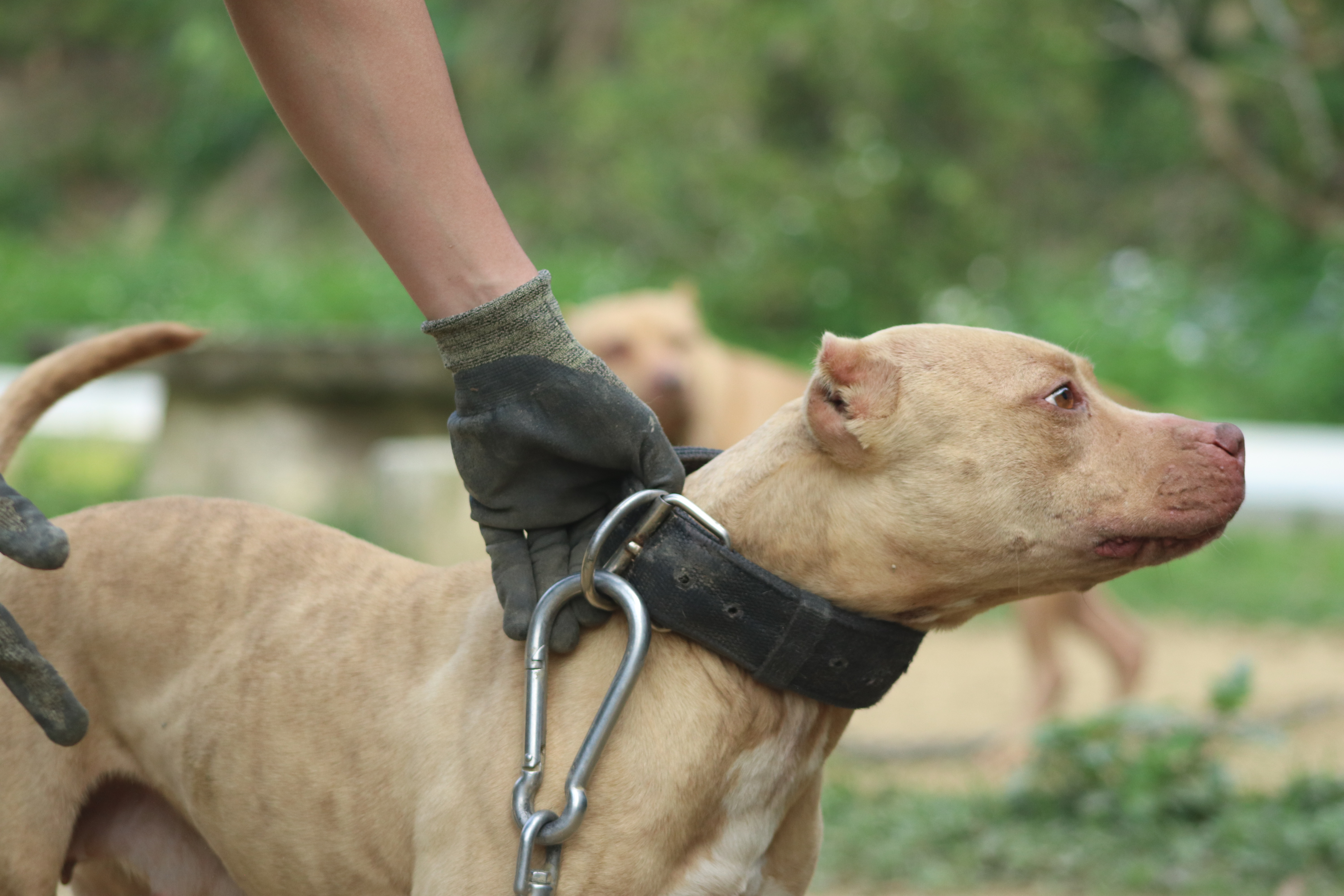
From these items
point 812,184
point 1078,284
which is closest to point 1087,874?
point 812,184

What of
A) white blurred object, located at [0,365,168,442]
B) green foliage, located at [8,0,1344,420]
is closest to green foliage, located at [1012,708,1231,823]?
green foliage, located at [8,0,1344,420]

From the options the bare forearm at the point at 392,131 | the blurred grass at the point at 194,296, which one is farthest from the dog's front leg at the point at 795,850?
the blurred grass at the point at 194,296

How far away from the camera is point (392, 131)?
201 centimetres

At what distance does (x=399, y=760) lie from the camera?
2.07 m

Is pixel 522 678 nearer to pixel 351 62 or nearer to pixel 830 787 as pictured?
pixel 351 62

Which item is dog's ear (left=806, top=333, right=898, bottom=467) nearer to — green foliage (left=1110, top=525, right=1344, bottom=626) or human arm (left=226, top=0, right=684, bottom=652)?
human arm (left=226, top=0, right=684, bottom=652)

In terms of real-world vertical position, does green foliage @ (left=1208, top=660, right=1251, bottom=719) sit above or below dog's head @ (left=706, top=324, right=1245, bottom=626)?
below

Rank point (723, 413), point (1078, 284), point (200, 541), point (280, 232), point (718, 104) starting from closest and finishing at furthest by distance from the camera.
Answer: point (200, 541) → point (723, 413) → point (718, 104) → point (1078, 284) → point (280, 232)

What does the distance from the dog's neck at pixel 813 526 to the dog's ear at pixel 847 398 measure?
0.04 metres

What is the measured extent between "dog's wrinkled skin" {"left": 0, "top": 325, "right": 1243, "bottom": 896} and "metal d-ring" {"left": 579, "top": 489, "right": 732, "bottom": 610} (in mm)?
88

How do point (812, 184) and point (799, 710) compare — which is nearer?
point (799, 710)

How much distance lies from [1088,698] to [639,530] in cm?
507

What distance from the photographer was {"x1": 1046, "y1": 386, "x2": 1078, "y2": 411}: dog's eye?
2.04m

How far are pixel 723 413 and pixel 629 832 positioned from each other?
4.86 metres
